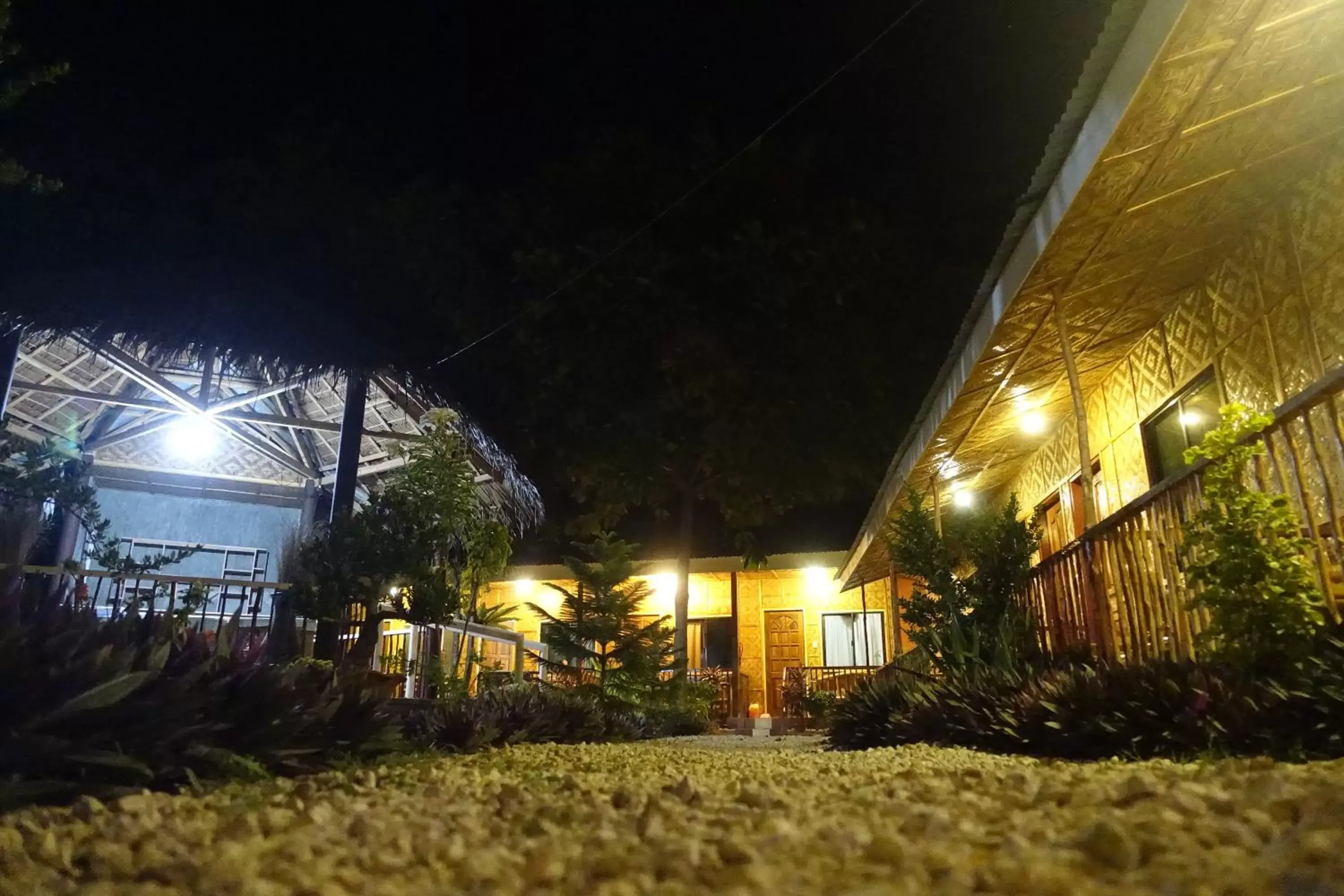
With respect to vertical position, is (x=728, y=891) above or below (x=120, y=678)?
below

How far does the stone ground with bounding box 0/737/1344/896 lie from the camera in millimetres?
1390

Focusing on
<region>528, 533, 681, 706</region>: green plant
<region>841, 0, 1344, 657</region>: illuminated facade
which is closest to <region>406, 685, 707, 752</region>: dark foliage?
<region>528, 533, 681, 706</region>: green plant

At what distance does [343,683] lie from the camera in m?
4.41

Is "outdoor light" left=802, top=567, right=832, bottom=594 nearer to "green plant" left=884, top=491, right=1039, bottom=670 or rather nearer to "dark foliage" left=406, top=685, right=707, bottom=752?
"green plant" left=884, top=491, right=1039, bottom=670

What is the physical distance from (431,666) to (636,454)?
7826mm

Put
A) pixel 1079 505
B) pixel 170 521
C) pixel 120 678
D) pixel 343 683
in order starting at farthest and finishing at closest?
pixel 170 521 → pixel 1079 505 → pixel 343 683 → pixel 120 678

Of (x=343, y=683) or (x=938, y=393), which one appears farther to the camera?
(x=938, y=393)

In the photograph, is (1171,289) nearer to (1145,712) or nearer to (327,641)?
(1145,712)

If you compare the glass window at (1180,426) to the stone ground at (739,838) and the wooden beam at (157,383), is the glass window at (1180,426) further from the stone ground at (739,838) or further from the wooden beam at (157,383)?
the wooden beam at (157,383)

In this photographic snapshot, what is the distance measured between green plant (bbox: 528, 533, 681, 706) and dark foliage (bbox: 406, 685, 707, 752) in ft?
1.84

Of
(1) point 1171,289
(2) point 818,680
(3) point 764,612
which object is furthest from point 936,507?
(3) point 764,612

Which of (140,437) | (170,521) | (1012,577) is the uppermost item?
(140,437)

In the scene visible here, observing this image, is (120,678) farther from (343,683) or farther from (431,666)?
(431,666)

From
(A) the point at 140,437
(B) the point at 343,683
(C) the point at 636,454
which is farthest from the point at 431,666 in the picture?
(A) the point at 140,437
